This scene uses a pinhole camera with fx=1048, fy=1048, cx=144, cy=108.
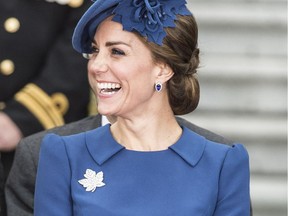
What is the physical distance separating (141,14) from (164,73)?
19 centimetres

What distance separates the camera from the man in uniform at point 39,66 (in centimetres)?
408

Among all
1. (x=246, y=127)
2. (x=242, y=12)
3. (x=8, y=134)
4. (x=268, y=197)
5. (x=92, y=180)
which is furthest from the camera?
(x=242, y=12)

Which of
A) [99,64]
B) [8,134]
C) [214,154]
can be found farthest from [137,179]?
[8,134]

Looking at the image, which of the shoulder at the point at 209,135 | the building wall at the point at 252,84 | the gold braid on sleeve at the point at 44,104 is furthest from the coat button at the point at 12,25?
→ the building wall at the point at 252,84

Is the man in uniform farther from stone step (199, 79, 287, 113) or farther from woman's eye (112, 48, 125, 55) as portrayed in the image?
woman's eye (112, 48, 125, 55)

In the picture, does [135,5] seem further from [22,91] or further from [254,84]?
[254,84]

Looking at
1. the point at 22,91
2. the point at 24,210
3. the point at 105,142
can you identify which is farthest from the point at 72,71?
the point at 105,142

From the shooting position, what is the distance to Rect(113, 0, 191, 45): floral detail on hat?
2.85 meters

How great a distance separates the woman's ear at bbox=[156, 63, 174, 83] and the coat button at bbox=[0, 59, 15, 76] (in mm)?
1280

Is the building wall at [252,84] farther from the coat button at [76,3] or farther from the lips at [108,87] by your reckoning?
the lips at [108,87]

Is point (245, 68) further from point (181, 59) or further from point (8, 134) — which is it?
point (181, 59)

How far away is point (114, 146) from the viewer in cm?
296

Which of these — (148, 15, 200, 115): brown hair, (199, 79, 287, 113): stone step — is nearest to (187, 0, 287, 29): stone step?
(199, 79, 287, 113): stone step

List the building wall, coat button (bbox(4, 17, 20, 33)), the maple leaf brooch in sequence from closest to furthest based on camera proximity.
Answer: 1. the maple leaf brooch
2. coat button (bbox(4, 17, 20, 33))
3. the building wall
